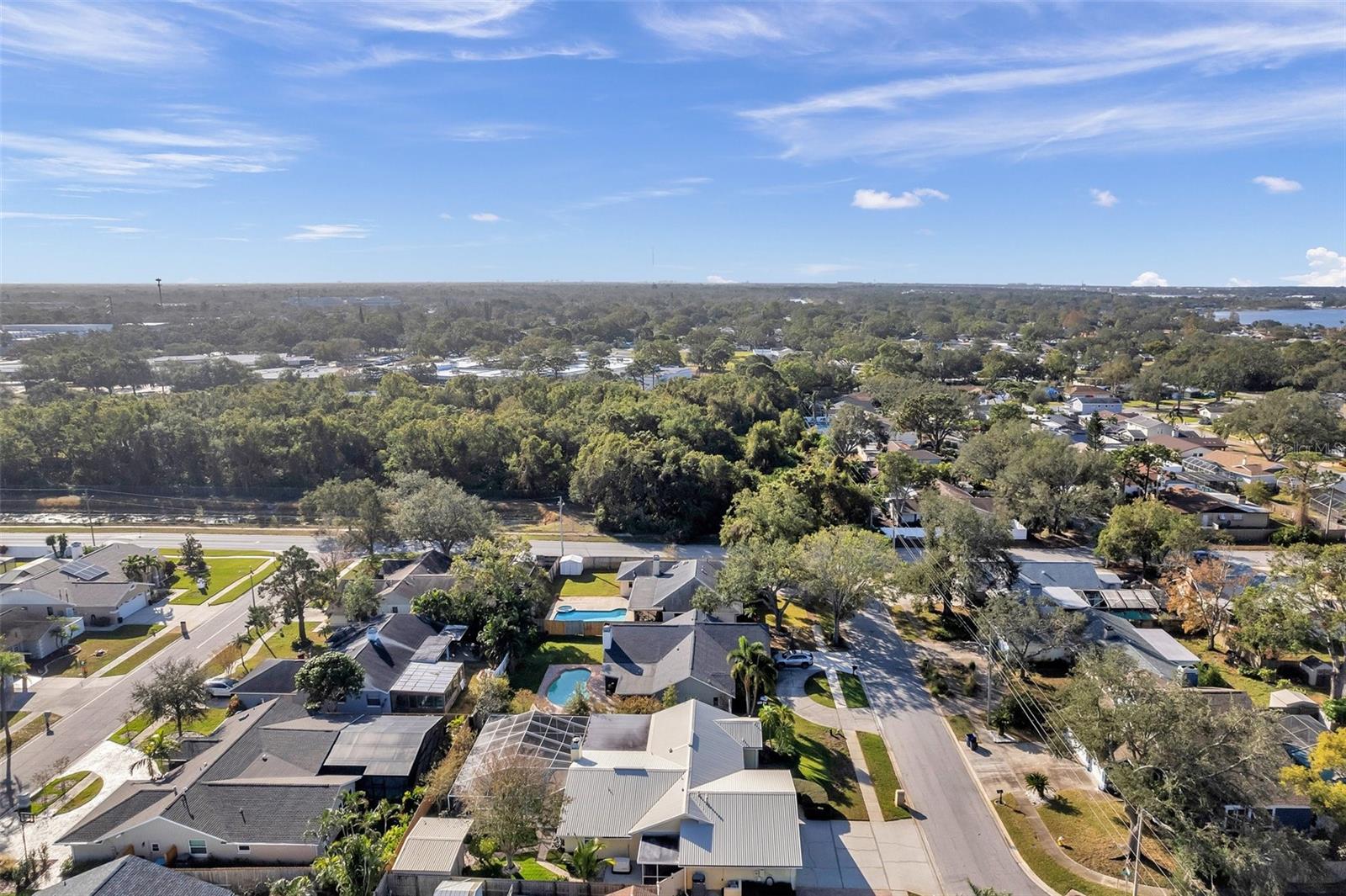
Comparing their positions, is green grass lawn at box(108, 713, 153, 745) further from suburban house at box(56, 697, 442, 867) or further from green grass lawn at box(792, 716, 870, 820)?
green grass lawn at box(792, 716, 870, 820)

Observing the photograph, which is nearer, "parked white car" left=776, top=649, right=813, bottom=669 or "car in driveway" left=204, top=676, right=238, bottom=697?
"car in driveway" left=204, top=676, right=238, bottom=697

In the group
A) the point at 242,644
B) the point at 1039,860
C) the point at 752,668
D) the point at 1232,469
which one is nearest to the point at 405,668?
the point at 242,644

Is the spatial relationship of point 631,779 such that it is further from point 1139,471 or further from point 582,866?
point 1139,471

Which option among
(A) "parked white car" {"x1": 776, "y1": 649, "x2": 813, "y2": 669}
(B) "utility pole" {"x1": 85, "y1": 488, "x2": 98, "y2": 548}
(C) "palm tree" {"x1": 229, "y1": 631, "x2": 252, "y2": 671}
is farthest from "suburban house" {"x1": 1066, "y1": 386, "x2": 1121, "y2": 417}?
(B) "utility pole" {"x1": 85, "y1": 488, "x2": 98, "y2": 548}

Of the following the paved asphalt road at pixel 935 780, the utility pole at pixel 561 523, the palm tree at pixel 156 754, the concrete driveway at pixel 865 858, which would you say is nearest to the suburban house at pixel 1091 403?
the utility pole at pixel 561 523

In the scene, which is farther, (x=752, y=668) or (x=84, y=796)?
(x=752, y=668)

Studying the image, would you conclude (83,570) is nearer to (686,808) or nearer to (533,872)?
(533,872)

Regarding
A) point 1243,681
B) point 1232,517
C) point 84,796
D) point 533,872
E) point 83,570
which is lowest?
point 533,872
